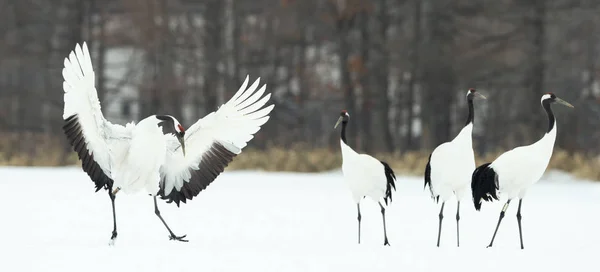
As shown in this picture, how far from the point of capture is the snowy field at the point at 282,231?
7.09 m

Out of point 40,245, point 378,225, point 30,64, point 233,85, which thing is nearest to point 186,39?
point 233,85

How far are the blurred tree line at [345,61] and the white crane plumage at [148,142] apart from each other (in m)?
11.7

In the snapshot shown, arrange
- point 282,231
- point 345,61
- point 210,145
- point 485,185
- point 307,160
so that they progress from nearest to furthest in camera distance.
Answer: point 485,185 < point 210,145 < point 282,231 < point 307,160 < point 345,61

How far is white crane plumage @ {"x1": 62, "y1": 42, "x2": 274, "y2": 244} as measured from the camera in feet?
25.5

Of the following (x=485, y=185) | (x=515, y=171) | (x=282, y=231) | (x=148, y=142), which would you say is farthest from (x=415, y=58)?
(x=148, y=142)

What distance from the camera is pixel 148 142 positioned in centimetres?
796

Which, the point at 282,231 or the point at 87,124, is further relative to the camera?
the point at 282,231

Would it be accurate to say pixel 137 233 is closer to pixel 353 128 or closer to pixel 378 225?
pixel 378 225

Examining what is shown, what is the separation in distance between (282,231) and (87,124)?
7.26 feet

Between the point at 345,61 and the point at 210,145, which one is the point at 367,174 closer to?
the point at 210,145

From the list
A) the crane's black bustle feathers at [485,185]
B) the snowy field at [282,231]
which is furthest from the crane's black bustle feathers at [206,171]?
the crane's black bustle feathers at [485,185]

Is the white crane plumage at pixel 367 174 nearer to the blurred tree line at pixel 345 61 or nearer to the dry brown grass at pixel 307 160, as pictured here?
the dry brown grass at pixel 307 160

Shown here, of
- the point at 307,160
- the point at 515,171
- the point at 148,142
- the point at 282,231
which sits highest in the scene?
the point at 148,142

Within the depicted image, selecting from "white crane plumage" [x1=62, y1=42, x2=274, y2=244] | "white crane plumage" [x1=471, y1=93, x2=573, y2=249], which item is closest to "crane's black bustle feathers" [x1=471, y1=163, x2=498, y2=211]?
"white crane plumage" [x1=471, y1=93, x2=573, y2=249]
